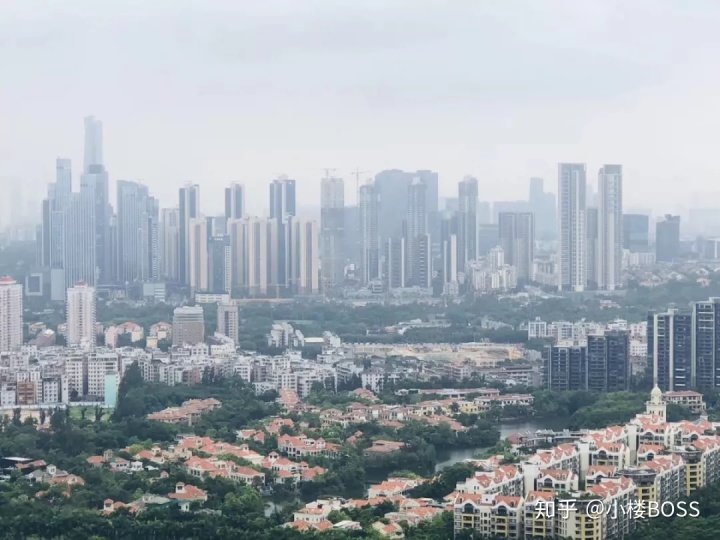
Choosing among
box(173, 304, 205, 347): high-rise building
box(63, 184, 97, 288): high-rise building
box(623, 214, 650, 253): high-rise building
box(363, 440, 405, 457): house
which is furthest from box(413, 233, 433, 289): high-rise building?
box(363, 440, 405, 457): house

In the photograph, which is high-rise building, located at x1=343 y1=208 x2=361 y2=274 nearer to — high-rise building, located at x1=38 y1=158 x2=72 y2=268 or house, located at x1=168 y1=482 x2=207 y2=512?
high-rise building, located at x1=38 y1=158 x2=72 y2=268

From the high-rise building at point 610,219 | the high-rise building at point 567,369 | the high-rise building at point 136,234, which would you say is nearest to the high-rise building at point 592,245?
the high-rise building at point 610,219

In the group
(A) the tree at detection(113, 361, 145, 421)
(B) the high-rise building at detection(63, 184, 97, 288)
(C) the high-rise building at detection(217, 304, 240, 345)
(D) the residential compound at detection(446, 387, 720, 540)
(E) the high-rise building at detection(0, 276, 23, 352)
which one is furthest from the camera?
(B) the high-rise building at detection(63, 184, 97, 288)

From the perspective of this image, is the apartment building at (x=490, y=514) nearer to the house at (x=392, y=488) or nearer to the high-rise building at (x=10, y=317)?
the house at (x=392, y=488)

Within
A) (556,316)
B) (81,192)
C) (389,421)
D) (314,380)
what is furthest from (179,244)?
(389,421)

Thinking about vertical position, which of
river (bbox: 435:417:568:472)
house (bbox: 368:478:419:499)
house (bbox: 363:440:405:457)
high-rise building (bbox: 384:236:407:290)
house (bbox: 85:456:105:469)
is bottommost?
river (bbox: 435:417:568:472)

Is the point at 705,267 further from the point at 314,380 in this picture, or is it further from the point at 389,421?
the point at 389,421

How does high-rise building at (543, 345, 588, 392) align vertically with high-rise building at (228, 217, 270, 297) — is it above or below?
below

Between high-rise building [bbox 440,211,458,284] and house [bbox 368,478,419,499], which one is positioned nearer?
house [bbox 368,478,419,499]
